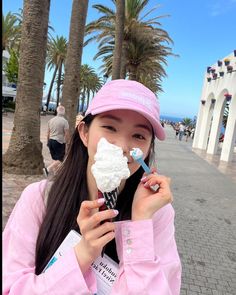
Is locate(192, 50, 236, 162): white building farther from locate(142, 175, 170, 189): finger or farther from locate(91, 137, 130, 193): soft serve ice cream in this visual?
locate(91, 137, 130, 193): soft serve ice cream

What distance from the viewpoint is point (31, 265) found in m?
1.33

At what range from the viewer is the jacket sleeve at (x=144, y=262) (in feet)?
3.86

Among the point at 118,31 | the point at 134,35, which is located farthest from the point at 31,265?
the point at 134,35

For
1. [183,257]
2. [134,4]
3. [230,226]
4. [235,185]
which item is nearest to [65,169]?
[183,257]

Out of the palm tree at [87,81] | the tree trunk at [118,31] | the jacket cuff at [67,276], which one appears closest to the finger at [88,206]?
the jacket cuff at [67,276]

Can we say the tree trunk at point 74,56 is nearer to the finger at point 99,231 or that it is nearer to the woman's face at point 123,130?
the woman's face at point 123,130

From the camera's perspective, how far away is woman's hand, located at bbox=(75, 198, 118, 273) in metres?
1.12

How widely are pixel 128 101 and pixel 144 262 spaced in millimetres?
629

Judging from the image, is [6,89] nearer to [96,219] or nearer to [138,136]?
[138,136]

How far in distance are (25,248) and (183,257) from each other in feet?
12.1

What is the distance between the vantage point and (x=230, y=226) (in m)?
6.41

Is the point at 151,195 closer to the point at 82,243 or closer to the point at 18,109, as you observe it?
the point at 82,243

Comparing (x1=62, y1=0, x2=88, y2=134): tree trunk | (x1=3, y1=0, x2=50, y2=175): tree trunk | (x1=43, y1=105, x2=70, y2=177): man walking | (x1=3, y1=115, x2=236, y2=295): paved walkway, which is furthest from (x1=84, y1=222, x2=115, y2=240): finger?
(x1=62, y1=0, x2=88, y2=134): tree trunk

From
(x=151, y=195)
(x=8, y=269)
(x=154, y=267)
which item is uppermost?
(x=151, y=195)
